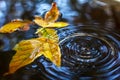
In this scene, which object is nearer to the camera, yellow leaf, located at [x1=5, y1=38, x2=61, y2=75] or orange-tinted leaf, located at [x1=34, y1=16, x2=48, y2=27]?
yellow leaf, located at [x1=5, y1=38, x2=61, y2=75]

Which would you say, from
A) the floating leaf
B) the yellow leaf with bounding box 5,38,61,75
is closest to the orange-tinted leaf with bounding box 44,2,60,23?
the floating leaf

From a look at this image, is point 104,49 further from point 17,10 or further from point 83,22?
point 17,10

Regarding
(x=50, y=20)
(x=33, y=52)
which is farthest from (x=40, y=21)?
(x=33, y=52)

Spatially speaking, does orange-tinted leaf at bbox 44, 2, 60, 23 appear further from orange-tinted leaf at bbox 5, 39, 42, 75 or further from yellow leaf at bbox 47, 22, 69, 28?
orange-tinted leaf at bbox 5, 39, 42, 75

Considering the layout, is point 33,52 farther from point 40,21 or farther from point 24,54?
point 40,21

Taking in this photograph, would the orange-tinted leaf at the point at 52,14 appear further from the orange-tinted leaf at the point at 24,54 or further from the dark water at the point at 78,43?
the orange-tinted leaf at the point at 24,54
